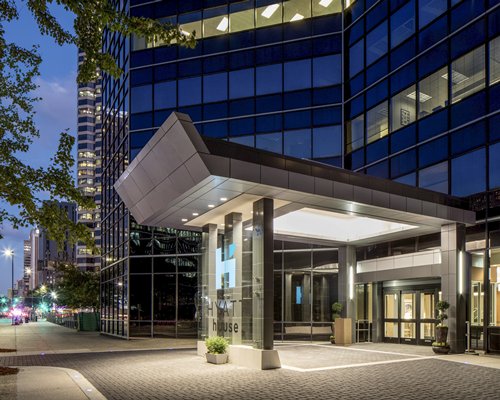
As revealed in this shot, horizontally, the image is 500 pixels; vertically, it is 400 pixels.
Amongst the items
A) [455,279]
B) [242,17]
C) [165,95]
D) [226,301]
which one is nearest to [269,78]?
[242,17]

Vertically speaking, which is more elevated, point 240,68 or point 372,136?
point 240,68

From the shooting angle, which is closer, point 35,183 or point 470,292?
point 35,183

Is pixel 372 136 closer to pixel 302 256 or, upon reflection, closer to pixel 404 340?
pixel 302 256

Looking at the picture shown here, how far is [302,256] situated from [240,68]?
1152 centimetres

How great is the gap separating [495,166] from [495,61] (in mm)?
3965

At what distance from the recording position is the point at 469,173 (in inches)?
851

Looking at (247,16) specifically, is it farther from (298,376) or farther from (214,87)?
(298,376)

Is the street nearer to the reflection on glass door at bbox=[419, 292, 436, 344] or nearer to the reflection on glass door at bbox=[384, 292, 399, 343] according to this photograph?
the reflection on glass door at bbox=[419, 292, 436, 344]

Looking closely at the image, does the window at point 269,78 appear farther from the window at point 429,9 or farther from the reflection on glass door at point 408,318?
the reflection on glass door at point 408,318

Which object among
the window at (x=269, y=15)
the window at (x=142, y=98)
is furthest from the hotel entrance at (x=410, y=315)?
the window at (x=142, y=98)

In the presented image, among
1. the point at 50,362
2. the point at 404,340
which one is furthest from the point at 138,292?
the point at 404,340

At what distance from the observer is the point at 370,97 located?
28.7 metres

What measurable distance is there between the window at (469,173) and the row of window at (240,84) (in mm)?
10580

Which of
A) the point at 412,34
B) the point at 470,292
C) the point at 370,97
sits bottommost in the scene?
the point at 470,292
